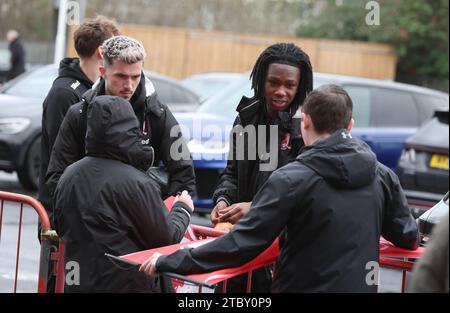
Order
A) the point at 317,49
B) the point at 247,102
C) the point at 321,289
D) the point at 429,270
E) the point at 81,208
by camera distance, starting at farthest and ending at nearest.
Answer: the point at 317,49 < the point at 247,102 < the point at 81,208 < the point at 321,289 < the point at 429,270

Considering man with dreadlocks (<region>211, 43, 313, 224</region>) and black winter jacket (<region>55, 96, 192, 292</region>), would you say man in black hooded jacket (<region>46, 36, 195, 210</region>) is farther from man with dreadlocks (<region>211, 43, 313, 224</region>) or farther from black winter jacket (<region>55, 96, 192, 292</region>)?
black winter jacket (<region>55, 96, 192, 292</region>)

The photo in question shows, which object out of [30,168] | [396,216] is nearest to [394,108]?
[30,168]

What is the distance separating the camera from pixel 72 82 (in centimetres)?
565

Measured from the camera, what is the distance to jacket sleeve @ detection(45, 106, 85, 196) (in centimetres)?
512

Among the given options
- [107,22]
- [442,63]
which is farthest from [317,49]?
[107,22]

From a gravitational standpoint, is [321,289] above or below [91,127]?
below

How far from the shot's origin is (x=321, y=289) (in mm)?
3896

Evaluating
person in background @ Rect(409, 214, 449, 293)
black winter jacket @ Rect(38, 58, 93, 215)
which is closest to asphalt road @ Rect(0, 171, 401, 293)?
black winter jacket @ Rect(38, 58, 93, 215)

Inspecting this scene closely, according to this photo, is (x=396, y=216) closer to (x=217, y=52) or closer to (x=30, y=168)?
(x=30, y=168)

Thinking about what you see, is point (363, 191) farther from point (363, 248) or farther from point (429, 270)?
point (429, 270)

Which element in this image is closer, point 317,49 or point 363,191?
point 363,191

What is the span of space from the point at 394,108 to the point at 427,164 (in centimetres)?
265

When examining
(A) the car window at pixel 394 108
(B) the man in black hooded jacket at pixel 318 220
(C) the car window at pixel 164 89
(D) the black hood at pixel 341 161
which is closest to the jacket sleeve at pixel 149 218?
(B) the man in black hooded jacket at pixel 318 220
